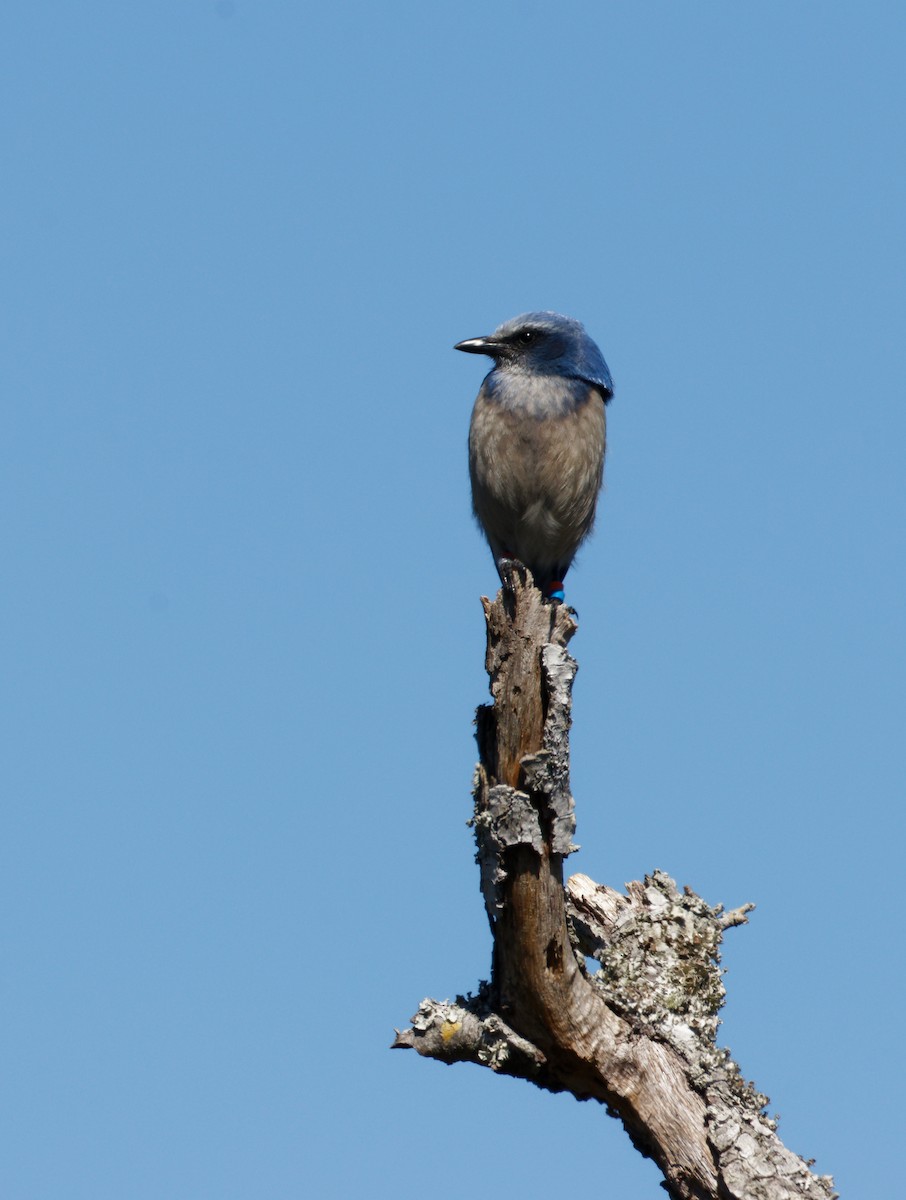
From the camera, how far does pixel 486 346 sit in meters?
9.17

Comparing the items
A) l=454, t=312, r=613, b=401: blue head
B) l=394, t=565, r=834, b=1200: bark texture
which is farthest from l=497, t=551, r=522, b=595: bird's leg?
l=394, t=565, r=834, b=1200: bark texture

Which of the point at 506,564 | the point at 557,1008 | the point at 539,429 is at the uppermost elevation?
the point at 539,429

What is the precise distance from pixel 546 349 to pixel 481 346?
1.34 ft

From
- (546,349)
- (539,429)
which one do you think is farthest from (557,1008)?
(546,349)

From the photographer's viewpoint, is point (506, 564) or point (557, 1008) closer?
point (557, 1008)

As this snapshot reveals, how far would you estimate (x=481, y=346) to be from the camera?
9180mm

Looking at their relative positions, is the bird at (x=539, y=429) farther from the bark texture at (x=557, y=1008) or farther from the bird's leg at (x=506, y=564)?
the bark texture at (x=557, y=1008)

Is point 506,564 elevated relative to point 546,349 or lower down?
lower down

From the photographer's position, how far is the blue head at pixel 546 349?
901 cm

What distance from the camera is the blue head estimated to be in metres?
9.01

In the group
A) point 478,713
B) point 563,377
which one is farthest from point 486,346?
point 478,713

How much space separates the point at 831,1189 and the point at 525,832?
1691 millimetres

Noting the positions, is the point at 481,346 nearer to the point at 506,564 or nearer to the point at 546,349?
the point at 546,349

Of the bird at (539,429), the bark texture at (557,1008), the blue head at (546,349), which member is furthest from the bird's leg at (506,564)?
the bark texture at (557,1008)
